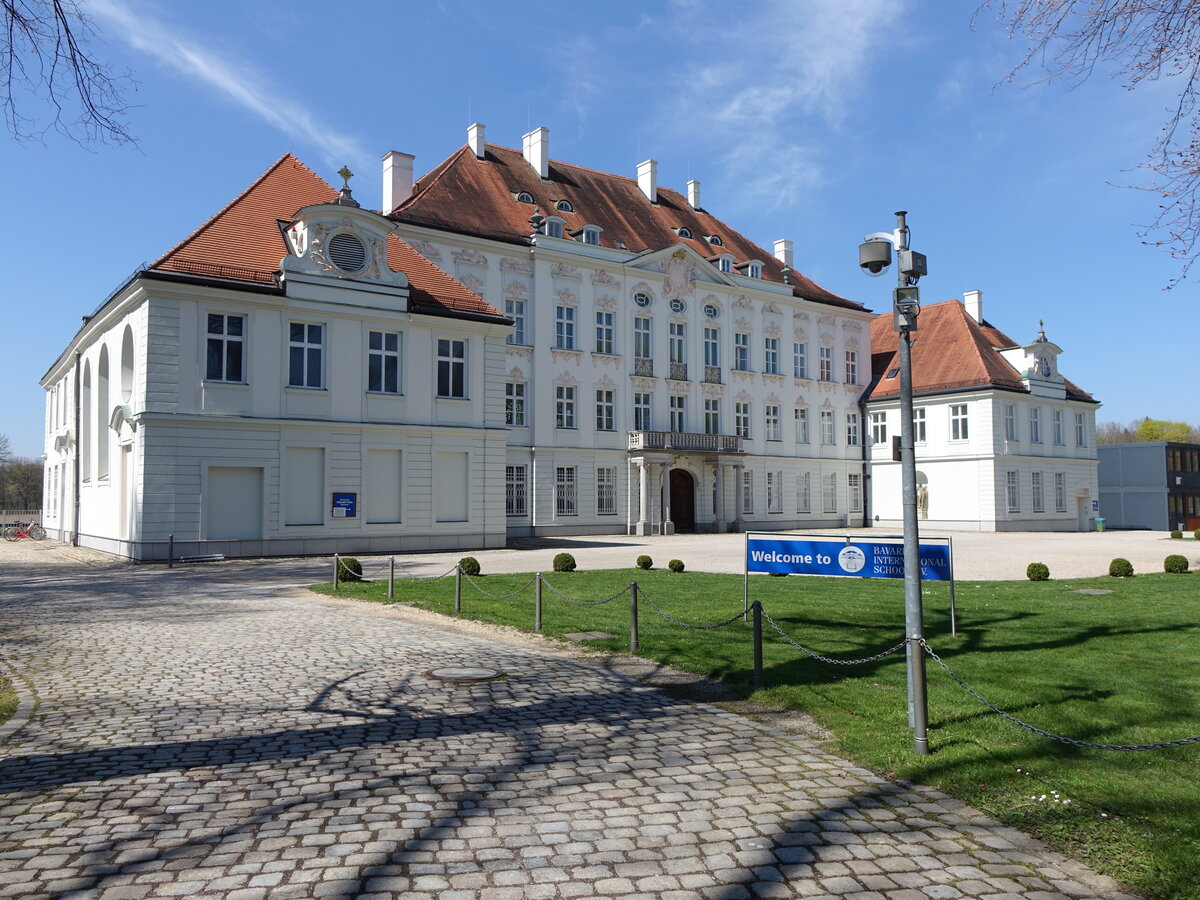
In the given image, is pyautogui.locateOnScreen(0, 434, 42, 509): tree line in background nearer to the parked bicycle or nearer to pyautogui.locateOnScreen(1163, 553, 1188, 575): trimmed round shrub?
the parked bicycle

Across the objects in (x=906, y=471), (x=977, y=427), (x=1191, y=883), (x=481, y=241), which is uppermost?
(x=481, y=241)

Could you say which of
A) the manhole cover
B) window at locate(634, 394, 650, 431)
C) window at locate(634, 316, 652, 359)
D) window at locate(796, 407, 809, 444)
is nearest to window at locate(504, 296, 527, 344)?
window at locate(634, 316, 652, 359)

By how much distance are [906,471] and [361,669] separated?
256 inches

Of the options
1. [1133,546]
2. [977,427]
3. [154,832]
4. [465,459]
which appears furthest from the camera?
[977,427]

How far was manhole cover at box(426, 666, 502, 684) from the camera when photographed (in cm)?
991

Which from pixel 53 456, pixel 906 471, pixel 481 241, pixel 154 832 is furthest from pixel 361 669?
pixel 53 456

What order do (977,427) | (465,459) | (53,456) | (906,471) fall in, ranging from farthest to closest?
1. (977,427)
2. (53,456)
3. (465,459)
4. (906,471)

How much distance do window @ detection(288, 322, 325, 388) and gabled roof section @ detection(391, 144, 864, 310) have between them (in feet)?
34.3

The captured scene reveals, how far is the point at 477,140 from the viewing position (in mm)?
45562

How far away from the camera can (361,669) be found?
10406 mm

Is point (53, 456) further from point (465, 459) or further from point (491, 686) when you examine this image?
point (491, 686)

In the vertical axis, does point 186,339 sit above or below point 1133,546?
above

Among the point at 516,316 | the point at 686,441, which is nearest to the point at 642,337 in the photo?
the point at 686,441

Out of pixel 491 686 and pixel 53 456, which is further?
pixel 53 456
